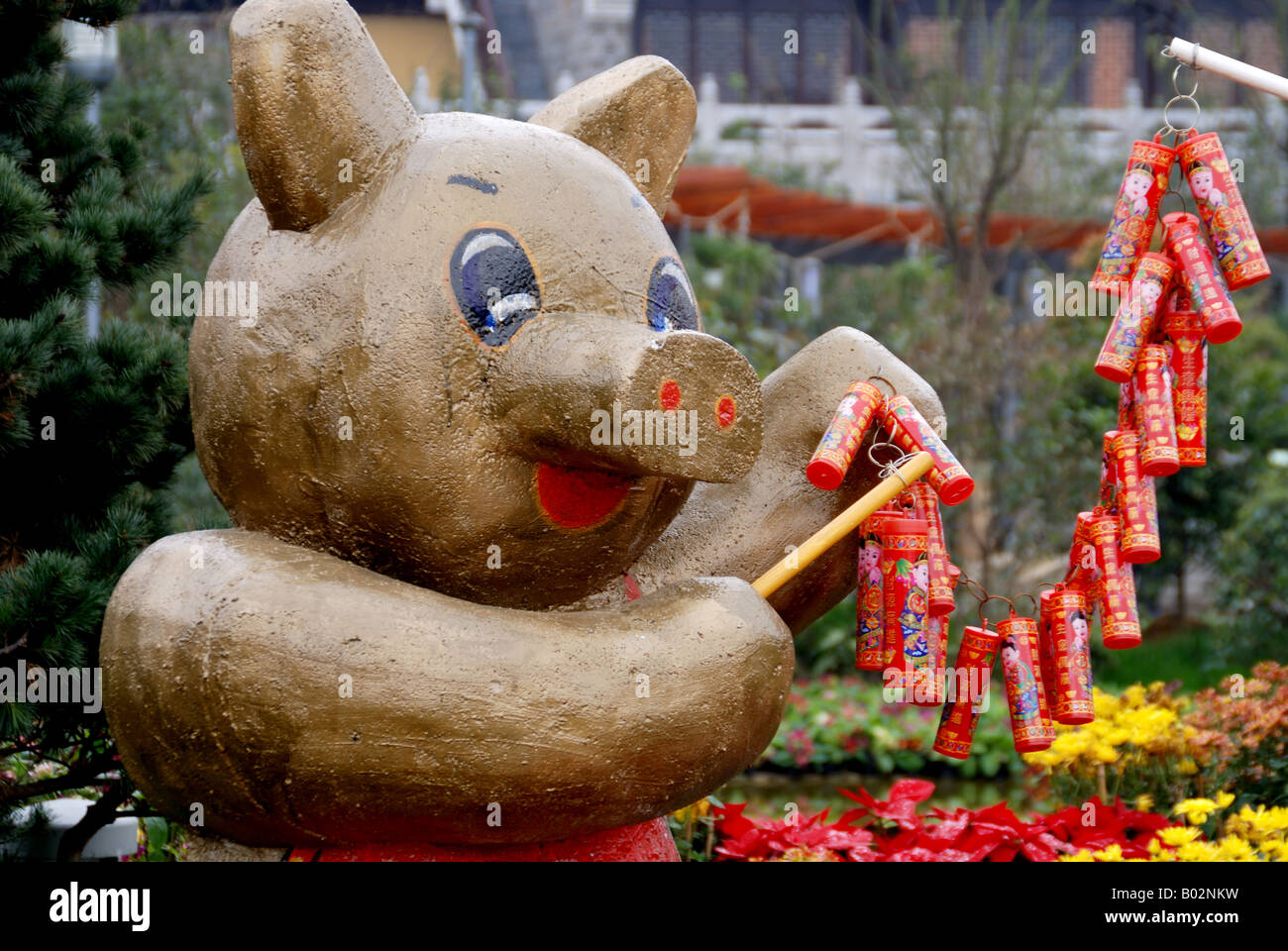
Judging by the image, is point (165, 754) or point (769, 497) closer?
point (165, 754)

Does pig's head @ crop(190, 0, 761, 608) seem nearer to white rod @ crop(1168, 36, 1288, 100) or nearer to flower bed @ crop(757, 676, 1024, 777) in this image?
white rod @ crop(1168, 36, 1288, 100)

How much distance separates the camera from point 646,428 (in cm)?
239

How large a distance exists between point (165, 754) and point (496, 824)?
57 cm

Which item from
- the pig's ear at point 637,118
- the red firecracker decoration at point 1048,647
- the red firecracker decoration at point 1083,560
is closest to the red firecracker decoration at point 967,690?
the red firecracker decoration at point 1048,647

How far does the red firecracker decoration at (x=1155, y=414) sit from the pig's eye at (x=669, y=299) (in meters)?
0.95

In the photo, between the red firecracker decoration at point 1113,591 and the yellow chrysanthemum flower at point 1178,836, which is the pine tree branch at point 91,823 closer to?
the red firecracker decoration at point 1113,591

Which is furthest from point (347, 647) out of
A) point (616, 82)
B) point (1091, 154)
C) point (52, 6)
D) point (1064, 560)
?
point (1091, 154)

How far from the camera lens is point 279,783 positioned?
2.42 metres

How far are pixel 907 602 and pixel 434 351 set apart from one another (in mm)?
1079

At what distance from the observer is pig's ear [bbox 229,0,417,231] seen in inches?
99.0

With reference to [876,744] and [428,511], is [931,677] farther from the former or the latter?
[876,744]

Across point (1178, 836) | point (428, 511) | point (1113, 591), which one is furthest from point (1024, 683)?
point (428, 511)

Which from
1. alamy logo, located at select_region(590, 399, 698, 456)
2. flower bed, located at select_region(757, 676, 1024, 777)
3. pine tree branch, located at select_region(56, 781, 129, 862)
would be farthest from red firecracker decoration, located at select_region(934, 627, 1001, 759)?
flower bed, located at select_region(757, 676, 1024, 777)
